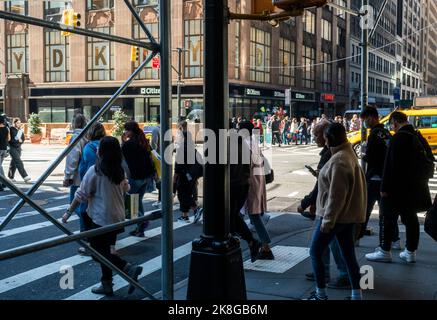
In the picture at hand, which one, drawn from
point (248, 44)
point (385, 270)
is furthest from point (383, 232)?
point (248, 44)

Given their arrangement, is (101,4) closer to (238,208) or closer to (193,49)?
(193,49)

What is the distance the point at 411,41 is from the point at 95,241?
105214mm

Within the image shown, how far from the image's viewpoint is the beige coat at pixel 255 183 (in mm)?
6805

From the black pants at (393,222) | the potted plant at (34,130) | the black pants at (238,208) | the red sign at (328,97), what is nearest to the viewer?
the black pants at (393,222)

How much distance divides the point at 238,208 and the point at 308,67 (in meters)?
50.3

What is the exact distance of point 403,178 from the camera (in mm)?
6141

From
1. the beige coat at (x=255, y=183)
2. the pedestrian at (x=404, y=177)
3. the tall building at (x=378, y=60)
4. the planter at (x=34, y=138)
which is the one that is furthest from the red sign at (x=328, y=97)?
the pedestrian at (x=404, y=177)

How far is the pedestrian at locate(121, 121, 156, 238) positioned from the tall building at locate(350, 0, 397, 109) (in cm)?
5848

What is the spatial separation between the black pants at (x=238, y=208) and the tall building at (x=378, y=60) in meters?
59.8

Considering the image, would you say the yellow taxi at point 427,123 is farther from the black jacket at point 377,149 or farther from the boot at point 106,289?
the boot at point 106,289

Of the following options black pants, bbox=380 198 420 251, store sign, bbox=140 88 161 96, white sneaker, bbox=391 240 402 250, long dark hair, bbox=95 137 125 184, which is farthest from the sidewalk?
store sign, bbox=140 88 161 96
